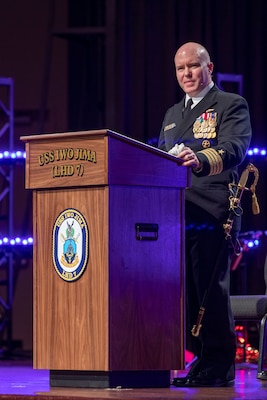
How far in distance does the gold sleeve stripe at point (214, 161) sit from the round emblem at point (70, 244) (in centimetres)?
53

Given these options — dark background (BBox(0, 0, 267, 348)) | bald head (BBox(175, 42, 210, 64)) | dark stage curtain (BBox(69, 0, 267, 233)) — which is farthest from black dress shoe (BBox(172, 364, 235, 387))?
dark stage curtain (BBox(69, 0, 267, 233))

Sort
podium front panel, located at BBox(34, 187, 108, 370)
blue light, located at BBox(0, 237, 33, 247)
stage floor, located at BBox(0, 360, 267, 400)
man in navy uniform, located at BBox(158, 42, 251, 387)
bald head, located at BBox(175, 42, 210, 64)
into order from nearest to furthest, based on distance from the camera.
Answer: stage floor, located at BBox(0, 360, 267, 400) → podium front panel, located at BBox(34, 187, 108, 370) → man in navy uniform, located at BBox(158, 42, 251, 387) → bald head, located at BBox(175, 42, 210, 64) → blue light, located at BBox(0, 237, 33, 247)

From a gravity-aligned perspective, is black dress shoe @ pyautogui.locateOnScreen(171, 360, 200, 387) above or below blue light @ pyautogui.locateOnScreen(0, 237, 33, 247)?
below

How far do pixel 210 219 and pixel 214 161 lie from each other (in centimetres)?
28

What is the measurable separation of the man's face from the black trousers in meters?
0.50

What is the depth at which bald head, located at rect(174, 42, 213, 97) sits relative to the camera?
3734 mm

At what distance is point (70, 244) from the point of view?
3311 mm

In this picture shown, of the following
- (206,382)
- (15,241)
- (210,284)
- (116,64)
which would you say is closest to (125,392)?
(206,382)

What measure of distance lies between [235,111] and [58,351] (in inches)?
45.4

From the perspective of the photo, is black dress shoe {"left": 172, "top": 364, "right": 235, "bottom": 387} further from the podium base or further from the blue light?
the blue light

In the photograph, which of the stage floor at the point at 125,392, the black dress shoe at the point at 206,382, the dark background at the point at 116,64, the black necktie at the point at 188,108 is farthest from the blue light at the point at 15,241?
the black dress shoe at the point at 206,382

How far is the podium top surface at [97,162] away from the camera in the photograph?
10.6 feet

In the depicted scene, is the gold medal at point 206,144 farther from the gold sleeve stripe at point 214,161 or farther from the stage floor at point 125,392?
the stage floor at point 125,392

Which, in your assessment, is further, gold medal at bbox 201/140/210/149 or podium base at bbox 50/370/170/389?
gold medal at bbox 201/140/210/149
